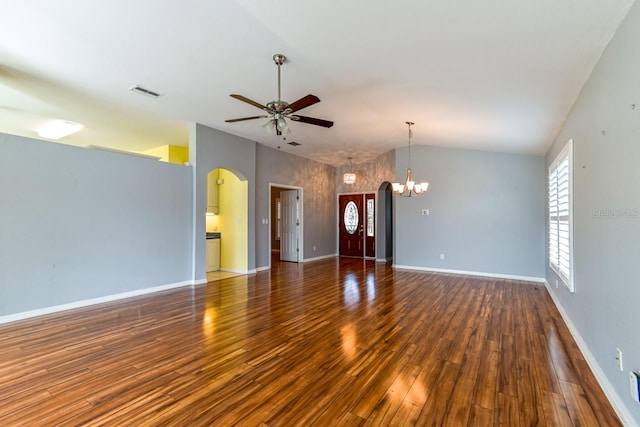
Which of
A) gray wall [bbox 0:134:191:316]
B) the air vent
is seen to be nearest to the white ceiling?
the air vent

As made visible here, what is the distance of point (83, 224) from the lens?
4461 mm

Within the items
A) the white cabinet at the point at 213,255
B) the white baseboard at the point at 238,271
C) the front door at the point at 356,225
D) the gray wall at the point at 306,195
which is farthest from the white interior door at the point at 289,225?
the white cabinet at the point at 213,255

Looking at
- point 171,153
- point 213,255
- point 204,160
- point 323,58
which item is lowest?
point 213,255

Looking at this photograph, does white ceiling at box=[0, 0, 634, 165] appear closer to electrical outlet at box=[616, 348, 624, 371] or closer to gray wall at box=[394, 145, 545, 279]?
gray wall at box=[394, 145, 545, 279]

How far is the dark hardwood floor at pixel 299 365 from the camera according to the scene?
201 centimetres

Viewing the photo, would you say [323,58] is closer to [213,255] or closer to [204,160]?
[204,160]

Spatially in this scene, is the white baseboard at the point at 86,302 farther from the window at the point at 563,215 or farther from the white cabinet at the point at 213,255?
the window at the point at 563,215

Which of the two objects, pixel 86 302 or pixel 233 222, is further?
pixel 233 222

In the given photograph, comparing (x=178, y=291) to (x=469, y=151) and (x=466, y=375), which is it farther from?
(x=469, y=151)

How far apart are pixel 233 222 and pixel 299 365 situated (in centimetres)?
507

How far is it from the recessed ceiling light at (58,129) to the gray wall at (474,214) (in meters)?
7.23

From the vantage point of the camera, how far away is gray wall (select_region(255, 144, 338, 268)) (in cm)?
751

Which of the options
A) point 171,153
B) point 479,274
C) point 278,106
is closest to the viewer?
point 278,106

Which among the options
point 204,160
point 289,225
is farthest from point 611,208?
point 289,225
